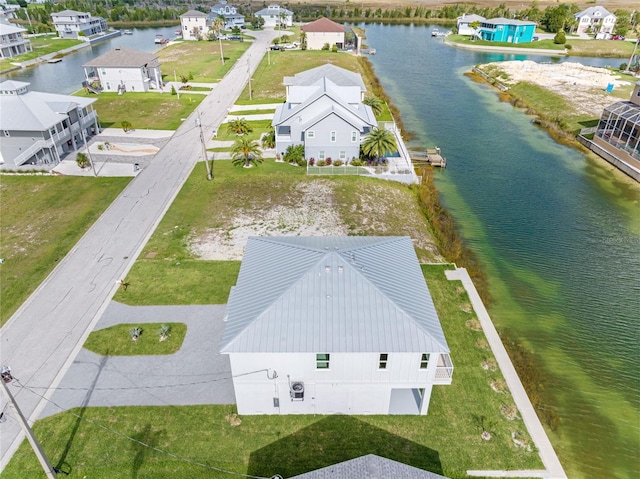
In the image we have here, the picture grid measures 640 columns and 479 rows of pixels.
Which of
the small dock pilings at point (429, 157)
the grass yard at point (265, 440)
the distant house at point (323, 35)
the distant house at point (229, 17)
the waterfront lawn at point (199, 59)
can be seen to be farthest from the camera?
the distant house at point (229, 17)

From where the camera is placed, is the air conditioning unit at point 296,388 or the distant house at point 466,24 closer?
the air conditioning unit at point 296,388

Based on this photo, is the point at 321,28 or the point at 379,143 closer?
the point at 379,143

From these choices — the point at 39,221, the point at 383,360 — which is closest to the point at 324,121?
the point at 39,221

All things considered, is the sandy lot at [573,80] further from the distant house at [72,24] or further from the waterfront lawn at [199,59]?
the distant house at [72,24]

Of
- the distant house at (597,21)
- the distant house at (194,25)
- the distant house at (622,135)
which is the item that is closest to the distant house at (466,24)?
the distant house at (597,21)

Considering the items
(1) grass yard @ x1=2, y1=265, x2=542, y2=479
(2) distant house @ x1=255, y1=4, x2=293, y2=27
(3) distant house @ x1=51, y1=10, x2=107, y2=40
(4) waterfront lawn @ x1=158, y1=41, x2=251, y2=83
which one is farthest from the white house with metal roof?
(2) distant house @ x1=255, y1=4, x2=293, y2=27

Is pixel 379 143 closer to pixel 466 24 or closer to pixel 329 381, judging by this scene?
pixel 329 381
